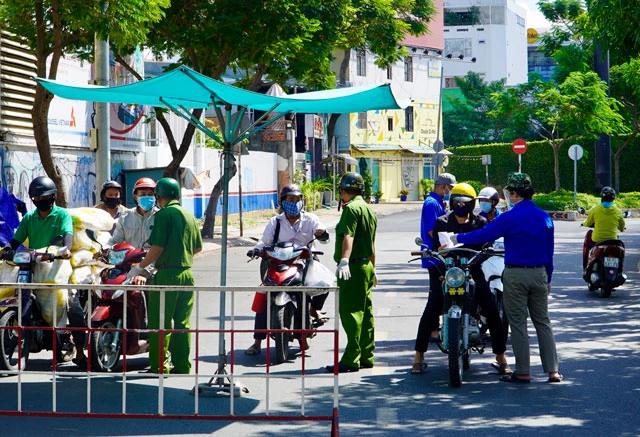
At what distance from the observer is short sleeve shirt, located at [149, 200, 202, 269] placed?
858 centimetres

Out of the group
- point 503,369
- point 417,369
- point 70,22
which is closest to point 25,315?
point 417,369

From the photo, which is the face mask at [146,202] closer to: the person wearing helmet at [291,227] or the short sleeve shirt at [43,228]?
the short sleeve shirt at [43,228]

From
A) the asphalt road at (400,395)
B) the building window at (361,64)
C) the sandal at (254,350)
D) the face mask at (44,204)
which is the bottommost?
the asphalt road at (400,395)

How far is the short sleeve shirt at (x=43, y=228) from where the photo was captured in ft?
30.0

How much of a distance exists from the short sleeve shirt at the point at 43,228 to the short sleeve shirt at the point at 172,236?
1.07 m

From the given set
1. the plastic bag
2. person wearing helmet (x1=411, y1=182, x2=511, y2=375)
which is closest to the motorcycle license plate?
the plastic bag

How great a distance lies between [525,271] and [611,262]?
257 inches

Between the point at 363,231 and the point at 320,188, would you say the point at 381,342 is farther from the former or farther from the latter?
the point at 320,188

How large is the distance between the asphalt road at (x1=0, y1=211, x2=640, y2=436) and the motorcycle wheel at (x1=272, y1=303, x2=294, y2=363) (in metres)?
0.14

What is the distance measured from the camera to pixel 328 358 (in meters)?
9.82

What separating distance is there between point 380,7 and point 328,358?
19336mm

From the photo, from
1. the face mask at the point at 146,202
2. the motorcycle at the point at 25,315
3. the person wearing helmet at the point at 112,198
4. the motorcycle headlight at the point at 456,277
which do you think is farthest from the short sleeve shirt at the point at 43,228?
the motorcycle headlight at the point at 456,277

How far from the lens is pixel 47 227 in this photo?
917 centimetres

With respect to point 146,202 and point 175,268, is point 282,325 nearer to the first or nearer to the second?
point 175,268
